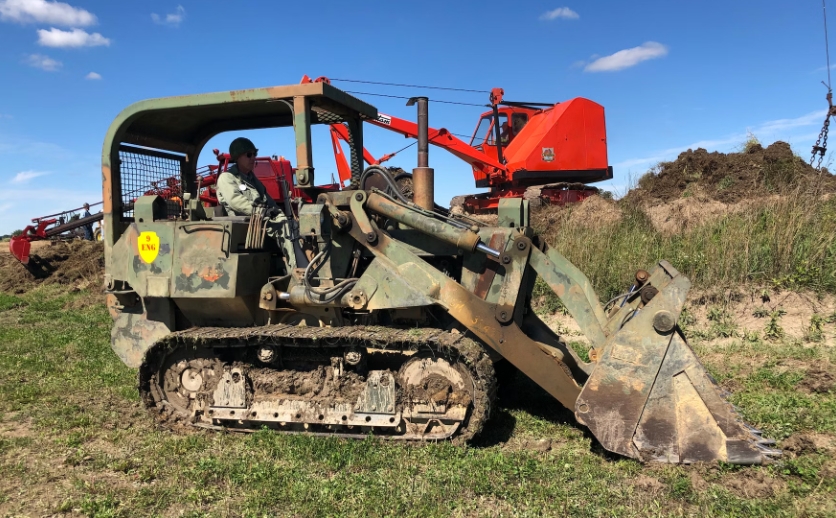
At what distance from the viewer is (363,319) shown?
5047 millimetres

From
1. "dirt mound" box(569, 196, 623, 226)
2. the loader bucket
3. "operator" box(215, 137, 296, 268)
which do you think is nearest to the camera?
the loader bucket

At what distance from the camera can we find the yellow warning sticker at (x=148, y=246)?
5090 millimetres

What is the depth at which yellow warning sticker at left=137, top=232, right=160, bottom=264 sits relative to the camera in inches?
200

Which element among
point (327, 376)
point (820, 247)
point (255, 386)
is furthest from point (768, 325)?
point (255, 386)

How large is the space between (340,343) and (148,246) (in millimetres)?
1949

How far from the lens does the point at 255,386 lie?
4895mm

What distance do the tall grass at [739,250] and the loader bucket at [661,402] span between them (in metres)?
4.76

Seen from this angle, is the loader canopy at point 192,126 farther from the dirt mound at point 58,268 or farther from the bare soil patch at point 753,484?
the dirt mound at point 58,268

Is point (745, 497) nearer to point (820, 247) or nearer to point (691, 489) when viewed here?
point (691, 489)

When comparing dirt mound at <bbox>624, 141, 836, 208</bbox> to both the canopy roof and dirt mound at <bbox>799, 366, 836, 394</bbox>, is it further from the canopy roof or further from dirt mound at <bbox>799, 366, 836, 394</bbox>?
the canopy roof

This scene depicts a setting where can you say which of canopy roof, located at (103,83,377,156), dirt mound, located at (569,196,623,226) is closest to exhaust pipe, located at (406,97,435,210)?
canopy roof, located at (103,83,377,156)

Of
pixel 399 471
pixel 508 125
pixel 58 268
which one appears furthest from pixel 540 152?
pixel 58 268

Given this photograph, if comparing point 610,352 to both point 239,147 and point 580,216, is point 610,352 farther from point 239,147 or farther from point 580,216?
point 580,216

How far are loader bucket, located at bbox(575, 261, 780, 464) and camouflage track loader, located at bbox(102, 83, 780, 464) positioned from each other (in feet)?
0.04
